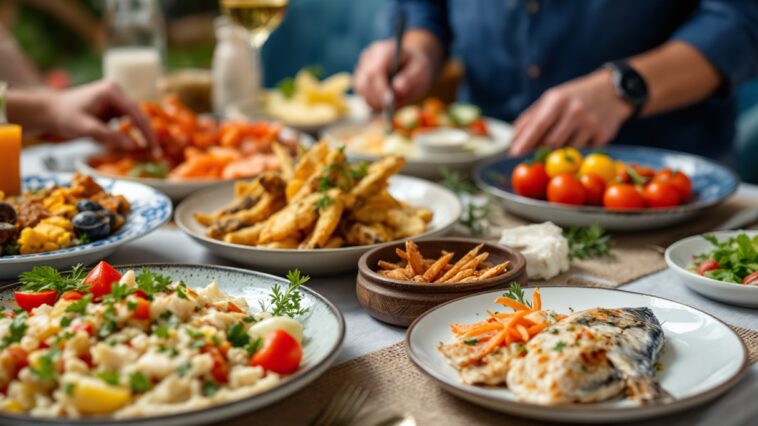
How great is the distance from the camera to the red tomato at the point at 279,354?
1257 mm

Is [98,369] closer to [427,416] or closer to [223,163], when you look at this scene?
[427,416]

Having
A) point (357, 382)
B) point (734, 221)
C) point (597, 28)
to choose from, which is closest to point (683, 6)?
point (597, 28)

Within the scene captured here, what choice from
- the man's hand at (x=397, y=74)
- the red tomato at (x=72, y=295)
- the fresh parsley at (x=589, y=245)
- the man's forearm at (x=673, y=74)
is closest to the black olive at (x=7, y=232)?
the red tomato at (x=72, y=295)

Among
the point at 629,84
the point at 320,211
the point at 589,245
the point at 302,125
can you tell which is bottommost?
the point at 302,125

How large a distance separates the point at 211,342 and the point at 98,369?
0.17 metres

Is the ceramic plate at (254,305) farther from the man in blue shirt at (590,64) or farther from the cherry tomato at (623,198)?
the man in blue shirt at (590,64)

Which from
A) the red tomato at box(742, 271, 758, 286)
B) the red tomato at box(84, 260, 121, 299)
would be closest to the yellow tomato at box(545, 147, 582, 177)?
the red tomato at box(742, 271, 758, 286)

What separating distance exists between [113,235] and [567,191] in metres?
1.27

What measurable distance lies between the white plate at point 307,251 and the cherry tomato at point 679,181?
662 mm

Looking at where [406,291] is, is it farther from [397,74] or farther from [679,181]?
[397,74]

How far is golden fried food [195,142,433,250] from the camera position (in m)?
1.91

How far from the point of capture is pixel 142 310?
1.28 meters

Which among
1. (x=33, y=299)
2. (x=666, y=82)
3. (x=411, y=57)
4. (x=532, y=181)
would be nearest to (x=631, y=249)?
(x=532, y=181)

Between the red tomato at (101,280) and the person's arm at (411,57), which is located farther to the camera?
the person's arm at (411,57)
